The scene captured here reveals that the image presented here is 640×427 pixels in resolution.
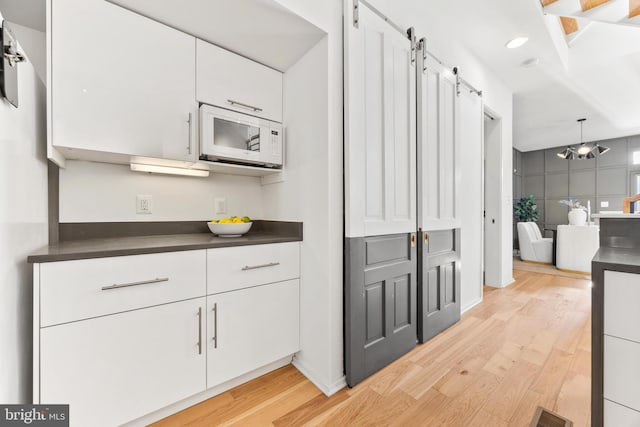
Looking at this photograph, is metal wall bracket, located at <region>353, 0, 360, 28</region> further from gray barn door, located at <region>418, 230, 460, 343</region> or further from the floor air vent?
the floor air vent

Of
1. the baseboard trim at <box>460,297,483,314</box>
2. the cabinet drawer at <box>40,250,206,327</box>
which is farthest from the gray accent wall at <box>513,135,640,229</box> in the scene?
the cabinet drawer at <box>40,250,206,327</box>

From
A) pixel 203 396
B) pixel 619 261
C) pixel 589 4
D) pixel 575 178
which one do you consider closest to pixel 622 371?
Result: pixel 619 261

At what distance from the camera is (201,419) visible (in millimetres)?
1295

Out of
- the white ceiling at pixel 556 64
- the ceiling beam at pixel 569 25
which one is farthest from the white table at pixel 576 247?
the ceiling beam at pixel 569 25

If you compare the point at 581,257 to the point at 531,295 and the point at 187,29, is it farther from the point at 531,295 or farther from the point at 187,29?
the point at 187,29

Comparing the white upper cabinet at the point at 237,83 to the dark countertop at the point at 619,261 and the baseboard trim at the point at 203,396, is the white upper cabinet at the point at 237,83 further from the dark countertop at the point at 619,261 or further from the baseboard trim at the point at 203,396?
the dark countertop at the point at 619,261

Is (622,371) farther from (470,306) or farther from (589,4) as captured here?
(589,4)

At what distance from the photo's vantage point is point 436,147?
2.16 m

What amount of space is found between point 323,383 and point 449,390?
0.72 meters

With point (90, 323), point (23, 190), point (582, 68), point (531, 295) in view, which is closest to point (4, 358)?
point (90, 323)

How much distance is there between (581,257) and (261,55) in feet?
18.2

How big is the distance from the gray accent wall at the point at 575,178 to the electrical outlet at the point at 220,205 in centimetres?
795

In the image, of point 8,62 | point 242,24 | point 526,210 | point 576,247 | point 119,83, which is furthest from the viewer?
point 526,210

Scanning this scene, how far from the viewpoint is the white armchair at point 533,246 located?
198 inches
